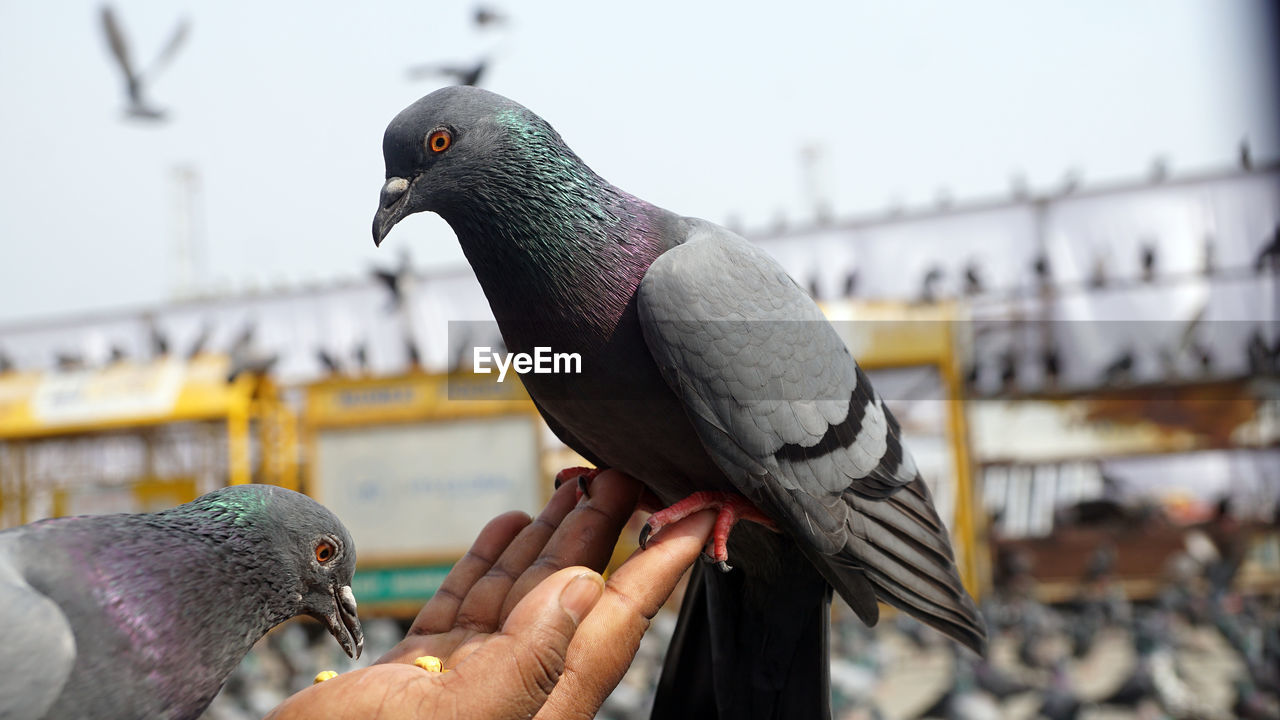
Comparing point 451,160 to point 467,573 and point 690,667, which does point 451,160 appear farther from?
point 690,667

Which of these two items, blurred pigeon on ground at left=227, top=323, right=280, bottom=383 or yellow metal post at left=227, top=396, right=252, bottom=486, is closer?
yellow metal post at left=227, top=396, right=252, bottom=486

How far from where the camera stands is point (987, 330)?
15.8 m

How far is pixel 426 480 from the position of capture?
10.5 m

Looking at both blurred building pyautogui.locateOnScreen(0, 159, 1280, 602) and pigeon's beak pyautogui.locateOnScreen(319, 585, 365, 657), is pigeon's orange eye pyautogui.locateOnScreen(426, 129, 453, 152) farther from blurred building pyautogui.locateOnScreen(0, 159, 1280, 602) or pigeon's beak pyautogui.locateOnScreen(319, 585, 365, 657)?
blurred building pyautogui.locateOnScreen(0, 159, 1280, 602)

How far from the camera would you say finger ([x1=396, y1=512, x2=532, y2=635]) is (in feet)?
7.09

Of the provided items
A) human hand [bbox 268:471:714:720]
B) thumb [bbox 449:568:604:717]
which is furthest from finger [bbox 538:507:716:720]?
thumb [bbox 449:568:604:717]

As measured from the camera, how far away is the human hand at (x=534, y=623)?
5.26ft

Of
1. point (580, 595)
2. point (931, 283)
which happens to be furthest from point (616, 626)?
point (931, 283)

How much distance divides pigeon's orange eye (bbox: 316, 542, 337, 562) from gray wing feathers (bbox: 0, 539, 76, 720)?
43 cm

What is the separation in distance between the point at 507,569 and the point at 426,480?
864 centimetres

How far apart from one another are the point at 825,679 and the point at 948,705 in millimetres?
5401

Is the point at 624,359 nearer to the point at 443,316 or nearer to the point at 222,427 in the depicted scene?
the point at 222,427

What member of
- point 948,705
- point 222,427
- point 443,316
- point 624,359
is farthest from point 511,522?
point 443,316

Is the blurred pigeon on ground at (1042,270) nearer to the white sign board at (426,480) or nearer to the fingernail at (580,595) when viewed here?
the white sign board at (426,480)
